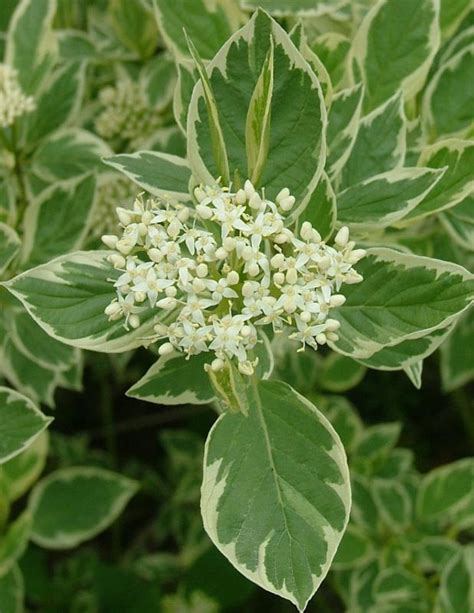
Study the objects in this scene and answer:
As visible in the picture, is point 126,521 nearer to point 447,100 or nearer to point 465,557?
point 465,557

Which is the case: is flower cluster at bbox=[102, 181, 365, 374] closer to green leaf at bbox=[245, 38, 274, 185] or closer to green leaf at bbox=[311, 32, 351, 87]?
green leaf at bbox=[245, 38, 274, 185]

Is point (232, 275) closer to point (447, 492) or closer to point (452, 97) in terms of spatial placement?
point (452, 97)

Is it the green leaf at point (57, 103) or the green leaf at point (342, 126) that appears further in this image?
the green leaf at point (57, 103)

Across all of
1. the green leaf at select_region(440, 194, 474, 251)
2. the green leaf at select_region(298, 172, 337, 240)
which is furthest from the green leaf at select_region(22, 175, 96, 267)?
the green leaf at select_region(440, 194, 474, 251)

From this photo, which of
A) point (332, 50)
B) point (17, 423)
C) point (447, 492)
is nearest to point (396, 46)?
point (332, 50)

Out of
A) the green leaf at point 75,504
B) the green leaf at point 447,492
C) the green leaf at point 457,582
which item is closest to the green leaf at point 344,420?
the green leaf at point 447,492

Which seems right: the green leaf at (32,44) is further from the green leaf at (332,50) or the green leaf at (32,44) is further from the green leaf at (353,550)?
the green leaf at (353,550)

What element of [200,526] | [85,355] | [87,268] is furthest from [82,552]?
[87,268]
